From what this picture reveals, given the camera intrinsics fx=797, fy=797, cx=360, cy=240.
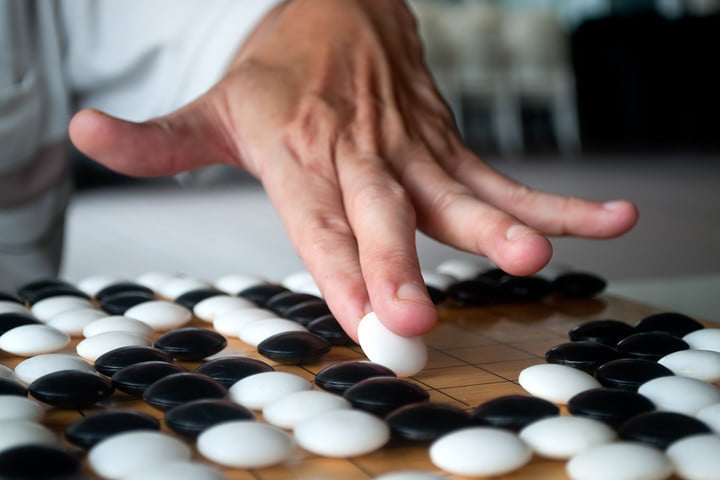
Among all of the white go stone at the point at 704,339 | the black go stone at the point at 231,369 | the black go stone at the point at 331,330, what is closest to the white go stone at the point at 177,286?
the black go stone at the point at 331,330

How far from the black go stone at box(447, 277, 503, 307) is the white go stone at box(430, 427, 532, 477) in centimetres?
48

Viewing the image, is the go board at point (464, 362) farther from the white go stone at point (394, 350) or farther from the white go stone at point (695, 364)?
the white go stone at point (695, 364)

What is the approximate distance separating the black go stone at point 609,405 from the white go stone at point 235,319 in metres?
0.35

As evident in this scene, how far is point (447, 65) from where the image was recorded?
7.36 meters

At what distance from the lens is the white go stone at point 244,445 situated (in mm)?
444

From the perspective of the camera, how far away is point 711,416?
50 centimetres

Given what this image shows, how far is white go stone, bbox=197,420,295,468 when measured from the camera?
1.46ft

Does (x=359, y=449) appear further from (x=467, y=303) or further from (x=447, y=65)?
(x=447, y=65)

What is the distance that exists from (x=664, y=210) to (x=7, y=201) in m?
3.12

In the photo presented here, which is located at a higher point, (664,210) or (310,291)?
(664,210)

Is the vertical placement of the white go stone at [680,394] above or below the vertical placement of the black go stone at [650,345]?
below

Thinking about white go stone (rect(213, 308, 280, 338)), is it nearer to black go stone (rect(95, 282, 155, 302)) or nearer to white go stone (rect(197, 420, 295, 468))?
black go stone (rect(95, 282, 155, 302))

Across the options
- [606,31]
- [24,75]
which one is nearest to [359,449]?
[24,75]

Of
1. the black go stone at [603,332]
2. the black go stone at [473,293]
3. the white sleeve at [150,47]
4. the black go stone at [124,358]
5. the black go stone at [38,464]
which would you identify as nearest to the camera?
the black go stone at [38,464]
